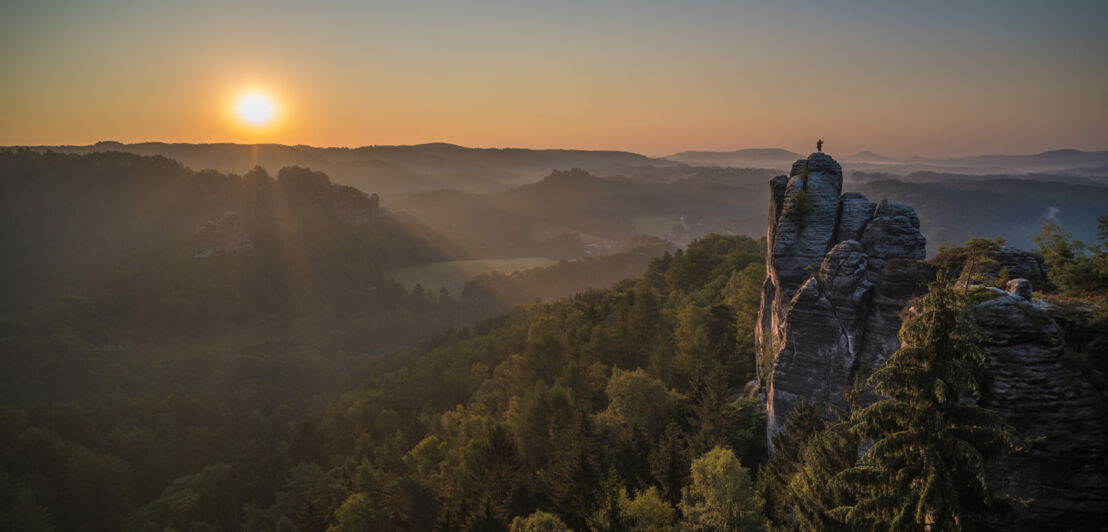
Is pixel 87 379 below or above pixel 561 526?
below

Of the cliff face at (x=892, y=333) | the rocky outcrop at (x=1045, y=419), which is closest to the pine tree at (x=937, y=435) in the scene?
the cliff face at (x=892, y=333)

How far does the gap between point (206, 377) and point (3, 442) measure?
57.3 metres

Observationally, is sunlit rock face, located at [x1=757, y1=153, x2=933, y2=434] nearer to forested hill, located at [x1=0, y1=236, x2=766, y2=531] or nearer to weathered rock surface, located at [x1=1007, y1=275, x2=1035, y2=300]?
weathered rock surface, located at [x1=1007, y1=275, x2=1035, y2=300]

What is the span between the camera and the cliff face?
1223cm

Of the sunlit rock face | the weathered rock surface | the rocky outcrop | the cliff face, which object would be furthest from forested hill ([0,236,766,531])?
the weathered rock surface

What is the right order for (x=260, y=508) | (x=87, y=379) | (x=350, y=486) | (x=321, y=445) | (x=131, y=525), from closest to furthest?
(x=350, y=486) → (x=260, y=508) → (x=131, y=525) → (x=321, y=445) → (x=87, y=379)

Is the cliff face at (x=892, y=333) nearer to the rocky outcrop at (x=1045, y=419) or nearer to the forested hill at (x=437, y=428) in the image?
the rocky outcrop at (x=1045, y=419)

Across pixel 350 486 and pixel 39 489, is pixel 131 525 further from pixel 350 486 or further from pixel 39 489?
pixel 350 486

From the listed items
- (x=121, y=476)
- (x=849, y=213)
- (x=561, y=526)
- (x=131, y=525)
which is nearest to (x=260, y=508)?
(x=131, y=525)

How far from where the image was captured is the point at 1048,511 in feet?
40.1

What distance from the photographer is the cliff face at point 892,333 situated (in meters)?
12.2

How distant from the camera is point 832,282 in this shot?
23203 mm

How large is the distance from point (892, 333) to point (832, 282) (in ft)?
10.7

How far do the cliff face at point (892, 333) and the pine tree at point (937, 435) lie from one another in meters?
1.11
